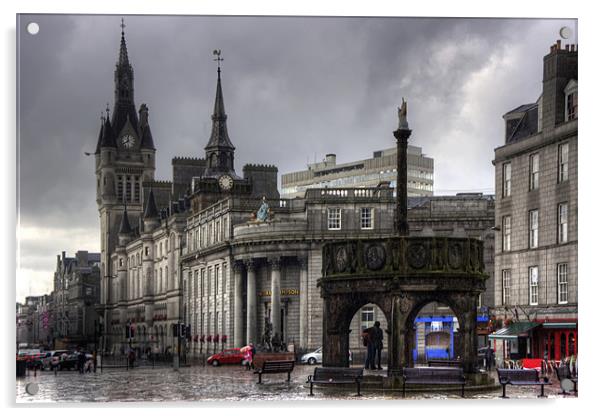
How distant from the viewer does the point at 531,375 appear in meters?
28.9

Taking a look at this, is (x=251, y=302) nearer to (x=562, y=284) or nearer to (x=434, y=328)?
(x=434, y=328)

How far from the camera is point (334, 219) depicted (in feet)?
237

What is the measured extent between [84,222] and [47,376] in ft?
13.7

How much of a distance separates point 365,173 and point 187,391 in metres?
28.0

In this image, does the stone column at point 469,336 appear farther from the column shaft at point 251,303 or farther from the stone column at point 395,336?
the column shaft at point 251,303

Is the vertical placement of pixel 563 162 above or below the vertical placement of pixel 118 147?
below

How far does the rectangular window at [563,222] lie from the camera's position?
113ft

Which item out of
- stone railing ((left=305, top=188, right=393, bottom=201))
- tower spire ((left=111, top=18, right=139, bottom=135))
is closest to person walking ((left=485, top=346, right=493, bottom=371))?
tower spire ((left=111, top=18, right=139, bottom=135))

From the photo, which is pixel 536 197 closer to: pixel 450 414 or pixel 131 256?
pixel 450 414

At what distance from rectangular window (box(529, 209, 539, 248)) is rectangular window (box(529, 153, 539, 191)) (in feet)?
2.74

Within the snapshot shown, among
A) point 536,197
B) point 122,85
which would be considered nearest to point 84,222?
point 122,85

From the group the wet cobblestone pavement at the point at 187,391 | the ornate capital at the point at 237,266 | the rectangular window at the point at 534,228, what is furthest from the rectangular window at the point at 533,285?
the ornate capital at the point at 237,266

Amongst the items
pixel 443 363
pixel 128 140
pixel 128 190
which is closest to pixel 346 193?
pixel 128 190

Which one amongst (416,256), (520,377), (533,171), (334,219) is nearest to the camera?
(520,377)
